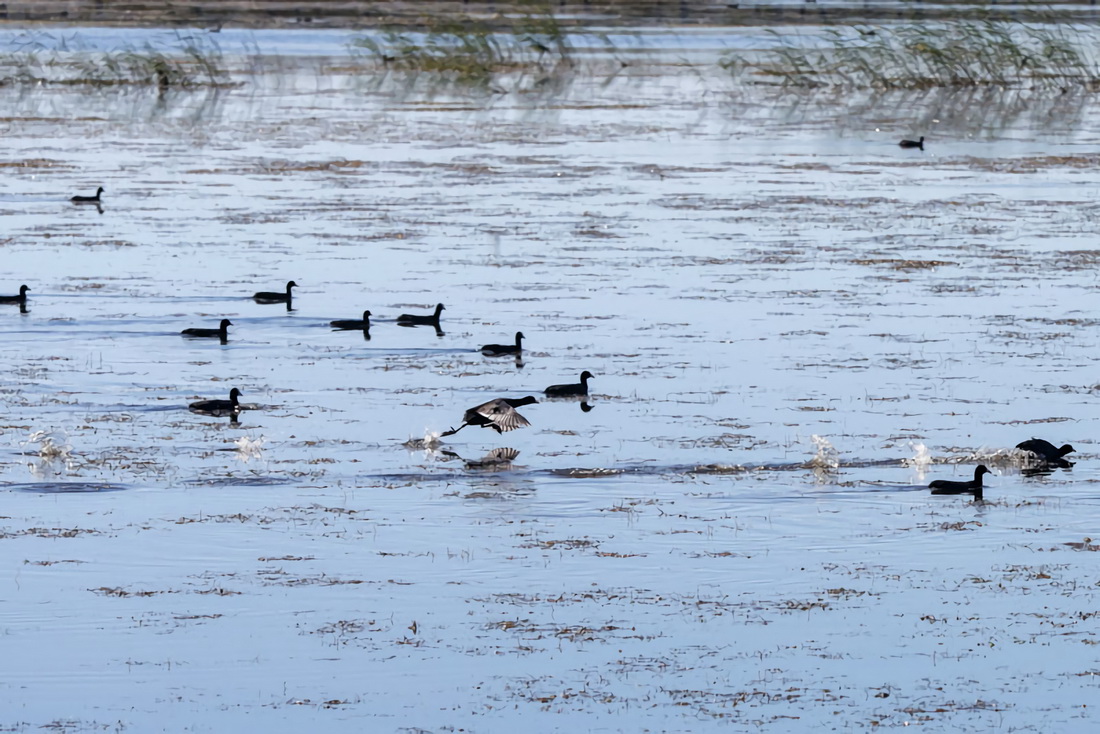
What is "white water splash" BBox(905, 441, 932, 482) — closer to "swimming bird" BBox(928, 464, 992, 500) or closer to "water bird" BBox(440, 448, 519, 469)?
"swimming bird" BBox(928, 464, 992, 500)

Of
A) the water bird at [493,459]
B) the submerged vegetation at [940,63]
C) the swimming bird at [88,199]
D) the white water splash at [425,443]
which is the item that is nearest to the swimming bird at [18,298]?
the white water splash at [425,443]

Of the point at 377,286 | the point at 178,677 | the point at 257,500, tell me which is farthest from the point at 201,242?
the point at 178,677

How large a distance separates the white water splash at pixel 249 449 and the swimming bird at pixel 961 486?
489cm

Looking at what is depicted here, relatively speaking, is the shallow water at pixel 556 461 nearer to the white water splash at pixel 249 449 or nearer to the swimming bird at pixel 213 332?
the white water splash at pixel 249 449

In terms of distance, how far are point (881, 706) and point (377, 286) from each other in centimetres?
1419

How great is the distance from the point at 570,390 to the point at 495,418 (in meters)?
1.43

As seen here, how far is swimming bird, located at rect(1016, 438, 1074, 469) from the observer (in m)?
14.2

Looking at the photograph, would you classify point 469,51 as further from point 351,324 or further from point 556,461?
point 556,461

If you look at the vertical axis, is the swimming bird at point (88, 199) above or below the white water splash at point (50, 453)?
above

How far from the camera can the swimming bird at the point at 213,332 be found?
19438 millimetres

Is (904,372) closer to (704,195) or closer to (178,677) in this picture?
(178,677)

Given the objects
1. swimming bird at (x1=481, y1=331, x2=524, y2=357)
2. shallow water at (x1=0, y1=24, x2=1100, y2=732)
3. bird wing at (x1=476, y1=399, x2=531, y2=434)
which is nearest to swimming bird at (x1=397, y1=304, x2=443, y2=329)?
shallow water at (x1=0, y1=24, x2=1100, y2=732)

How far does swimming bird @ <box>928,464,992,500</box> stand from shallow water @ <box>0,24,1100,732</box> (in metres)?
0.19

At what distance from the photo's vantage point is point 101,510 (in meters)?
12.9
